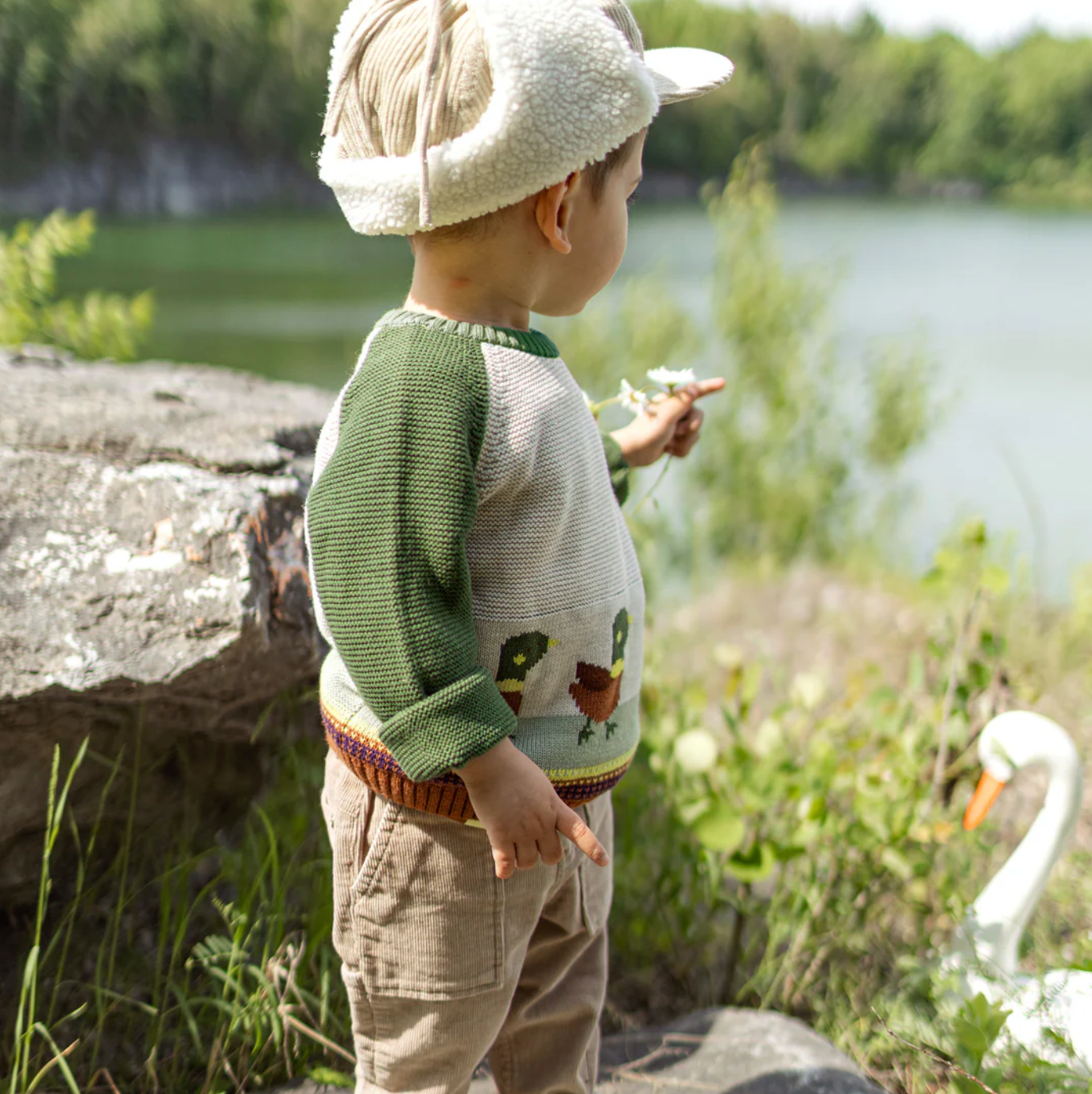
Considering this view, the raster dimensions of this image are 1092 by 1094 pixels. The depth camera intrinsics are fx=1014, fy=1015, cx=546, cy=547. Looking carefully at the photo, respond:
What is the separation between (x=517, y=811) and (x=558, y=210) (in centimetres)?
52

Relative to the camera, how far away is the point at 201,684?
1.21m

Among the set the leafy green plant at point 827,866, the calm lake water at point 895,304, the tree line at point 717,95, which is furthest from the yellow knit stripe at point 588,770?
the calm lake water at point 895,304

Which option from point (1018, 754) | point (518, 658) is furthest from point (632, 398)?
point (1018, 754)

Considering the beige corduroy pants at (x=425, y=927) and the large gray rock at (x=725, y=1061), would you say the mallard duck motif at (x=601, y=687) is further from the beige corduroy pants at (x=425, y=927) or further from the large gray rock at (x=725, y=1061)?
the large gray rock at (x=725, y=1061)

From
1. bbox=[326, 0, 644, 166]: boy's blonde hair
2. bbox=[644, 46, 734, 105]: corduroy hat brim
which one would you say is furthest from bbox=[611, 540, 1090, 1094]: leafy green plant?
bbox=[326, 0, 644, 166]: boy's blonde hair

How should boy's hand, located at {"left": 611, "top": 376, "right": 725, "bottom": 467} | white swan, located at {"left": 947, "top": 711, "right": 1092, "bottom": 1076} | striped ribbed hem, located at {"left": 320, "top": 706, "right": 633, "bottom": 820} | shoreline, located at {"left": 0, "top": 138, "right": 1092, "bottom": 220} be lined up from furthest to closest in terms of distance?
shoreline, located at {"left": 0, "top": 138, "right": 1092, "bottom": 220} → white swan, located at {"left": 947, "top": 711, "right": 1092, "bottom": 1076} → boy's hand, located at {"left": 611, "top": 376, "right": 725, "bottom": 467} → striped ribbed hem, located at {"left": 320, "top": 706, "right": 633, "bottom": 820}

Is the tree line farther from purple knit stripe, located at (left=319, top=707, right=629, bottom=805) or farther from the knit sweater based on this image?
purple knit stripe, located at (left=319, top=707, right=629, bottom=805)

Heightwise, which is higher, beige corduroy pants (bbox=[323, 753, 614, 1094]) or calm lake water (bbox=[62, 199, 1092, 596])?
beige corduroy pants (bbox=[323, 753, 614, 1094])

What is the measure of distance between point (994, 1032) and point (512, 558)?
82 centimetres

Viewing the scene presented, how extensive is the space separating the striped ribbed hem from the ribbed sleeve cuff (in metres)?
0.08

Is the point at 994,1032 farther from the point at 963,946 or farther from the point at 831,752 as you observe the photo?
the point at 831,752

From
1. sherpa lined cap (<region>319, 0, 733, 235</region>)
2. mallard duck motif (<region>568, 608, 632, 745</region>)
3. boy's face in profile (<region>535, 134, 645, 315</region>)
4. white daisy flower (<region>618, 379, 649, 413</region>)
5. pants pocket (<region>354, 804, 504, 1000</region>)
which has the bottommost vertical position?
pants pocket (<region>354, 804, 504, 1000</region>)

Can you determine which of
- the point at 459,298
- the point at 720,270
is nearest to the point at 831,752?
the point at 459,298

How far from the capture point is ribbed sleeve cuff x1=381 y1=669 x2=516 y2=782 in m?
0.78
